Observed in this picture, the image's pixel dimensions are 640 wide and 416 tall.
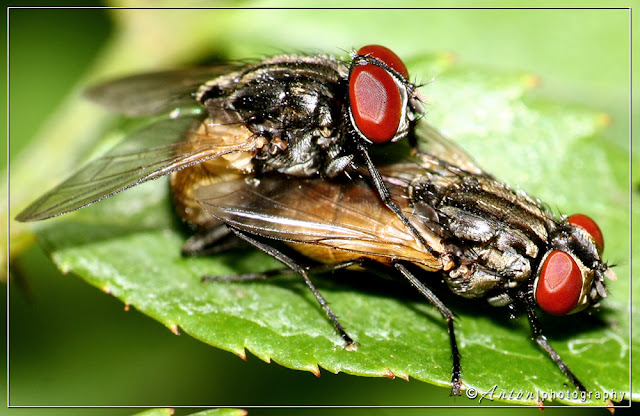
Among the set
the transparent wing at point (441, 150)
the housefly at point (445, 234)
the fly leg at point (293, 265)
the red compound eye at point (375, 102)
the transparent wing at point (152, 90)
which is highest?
the red compound eye at point (375, 102)

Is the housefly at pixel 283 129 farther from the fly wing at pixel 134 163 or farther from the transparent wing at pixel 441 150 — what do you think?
the transparent wing at pixel 441 150

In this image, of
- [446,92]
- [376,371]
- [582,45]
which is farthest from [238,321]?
[582,45]

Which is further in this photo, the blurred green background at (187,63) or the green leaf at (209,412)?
the blurred green background at (187,63)

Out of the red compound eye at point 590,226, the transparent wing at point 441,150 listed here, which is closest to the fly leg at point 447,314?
the transparent wing at point 441,150

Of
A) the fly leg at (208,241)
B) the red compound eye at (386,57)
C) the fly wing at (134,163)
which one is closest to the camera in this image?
the fly wing at (134,163)

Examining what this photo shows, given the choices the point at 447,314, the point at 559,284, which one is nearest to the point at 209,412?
the point at 447,314

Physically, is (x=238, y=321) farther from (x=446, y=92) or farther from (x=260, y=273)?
(x=446, y=92)
